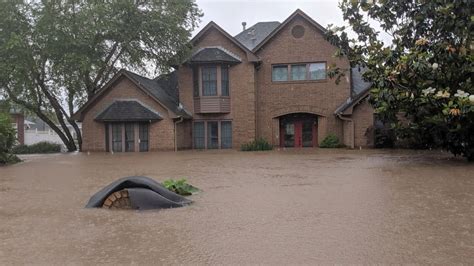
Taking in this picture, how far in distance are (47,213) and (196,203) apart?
283 cm

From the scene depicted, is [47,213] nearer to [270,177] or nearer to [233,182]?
[233,182]

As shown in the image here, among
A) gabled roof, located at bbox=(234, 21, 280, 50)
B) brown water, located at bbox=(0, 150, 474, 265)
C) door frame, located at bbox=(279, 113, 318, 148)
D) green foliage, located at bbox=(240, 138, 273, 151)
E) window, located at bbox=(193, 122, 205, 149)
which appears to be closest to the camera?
brown water, located at bbox=(0, 150, 474, 265)

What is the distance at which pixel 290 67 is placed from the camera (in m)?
28.9

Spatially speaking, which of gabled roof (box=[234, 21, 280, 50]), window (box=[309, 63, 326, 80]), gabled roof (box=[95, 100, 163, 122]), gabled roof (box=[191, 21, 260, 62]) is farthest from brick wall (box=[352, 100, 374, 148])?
gabled roof (box=[95, 100, 163, 122])

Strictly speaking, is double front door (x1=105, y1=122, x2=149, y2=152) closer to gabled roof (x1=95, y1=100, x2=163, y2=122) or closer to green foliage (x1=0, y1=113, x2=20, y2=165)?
gabled roof (x1=95, y1=100, x2=163, y2=122)

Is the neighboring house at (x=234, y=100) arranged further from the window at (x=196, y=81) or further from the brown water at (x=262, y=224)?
the brown water at (x=262, y=224)

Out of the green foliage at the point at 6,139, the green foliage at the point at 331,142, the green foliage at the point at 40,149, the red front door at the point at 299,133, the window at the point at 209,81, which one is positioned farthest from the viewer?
the green foliage at the point at 40,149

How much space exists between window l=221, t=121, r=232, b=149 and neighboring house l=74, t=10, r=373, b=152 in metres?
0.06

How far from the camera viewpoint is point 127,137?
92.2 ft

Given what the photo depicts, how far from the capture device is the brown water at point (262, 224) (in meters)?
5.81

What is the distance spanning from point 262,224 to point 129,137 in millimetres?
21783

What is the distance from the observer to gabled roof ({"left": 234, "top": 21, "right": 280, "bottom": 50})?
109ft

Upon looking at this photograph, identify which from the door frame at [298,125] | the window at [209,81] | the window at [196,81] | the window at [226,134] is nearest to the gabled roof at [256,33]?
the window at [209,81]

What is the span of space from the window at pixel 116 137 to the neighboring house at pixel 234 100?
0.06 meters
